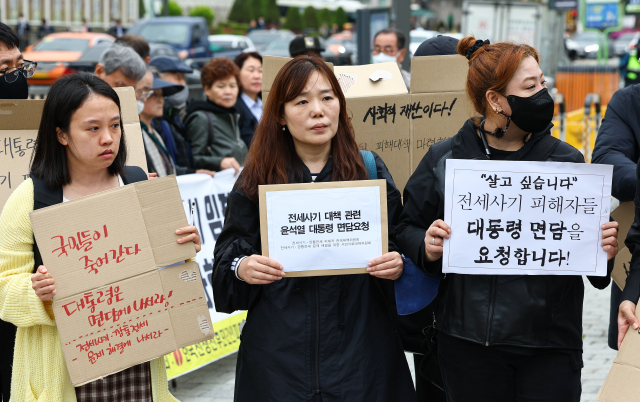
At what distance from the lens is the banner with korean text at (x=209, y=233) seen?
4.98 metres

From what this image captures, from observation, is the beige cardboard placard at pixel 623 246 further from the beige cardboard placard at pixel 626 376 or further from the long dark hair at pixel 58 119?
the long dark hair at pixel 58 119

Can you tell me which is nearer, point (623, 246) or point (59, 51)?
point (623, 246)

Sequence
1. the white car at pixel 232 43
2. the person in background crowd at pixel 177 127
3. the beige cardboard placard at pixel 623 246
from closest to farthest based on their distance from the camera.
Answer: the beige cardboard placard at pixel 623 246 → the person in background crowd at pixel 177 127 → the white car at pixel 232 43

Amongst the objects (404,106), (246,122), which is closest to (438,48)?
(404,106)

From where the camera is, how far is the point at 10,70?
350 cm

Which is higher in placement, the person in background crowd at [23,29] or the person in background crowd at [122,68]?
the person in background crowd at [23,29]

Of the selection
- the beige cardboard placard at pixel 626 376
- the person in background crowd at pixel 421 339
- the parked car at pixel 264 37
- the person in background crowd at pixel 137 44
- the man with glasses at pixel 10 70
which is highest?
the parked car at pixel 264 37

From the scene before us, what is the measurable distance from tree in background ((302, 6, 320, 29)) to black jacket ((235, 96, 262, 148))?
154 ft

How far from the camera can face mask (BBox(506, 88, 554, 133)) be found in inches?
97.1

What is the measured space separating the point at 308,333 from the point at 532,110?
110 cm

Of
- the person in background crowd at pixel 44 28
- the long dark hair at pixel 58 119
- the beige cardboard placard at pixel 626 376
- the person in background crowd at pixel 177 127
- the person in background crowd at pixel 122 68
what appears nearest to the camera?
the beige cardboard placard at pixel 626 376

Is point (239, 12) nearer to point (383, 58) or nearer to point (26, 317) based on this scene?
point (383, 58)

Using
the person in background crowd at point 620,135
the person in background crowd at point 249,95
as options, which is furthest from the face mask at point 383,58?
the person in background crowd at point 620,135

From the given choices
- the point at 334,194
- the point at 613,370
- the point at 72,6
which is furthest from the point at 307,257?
the point at 72,6
